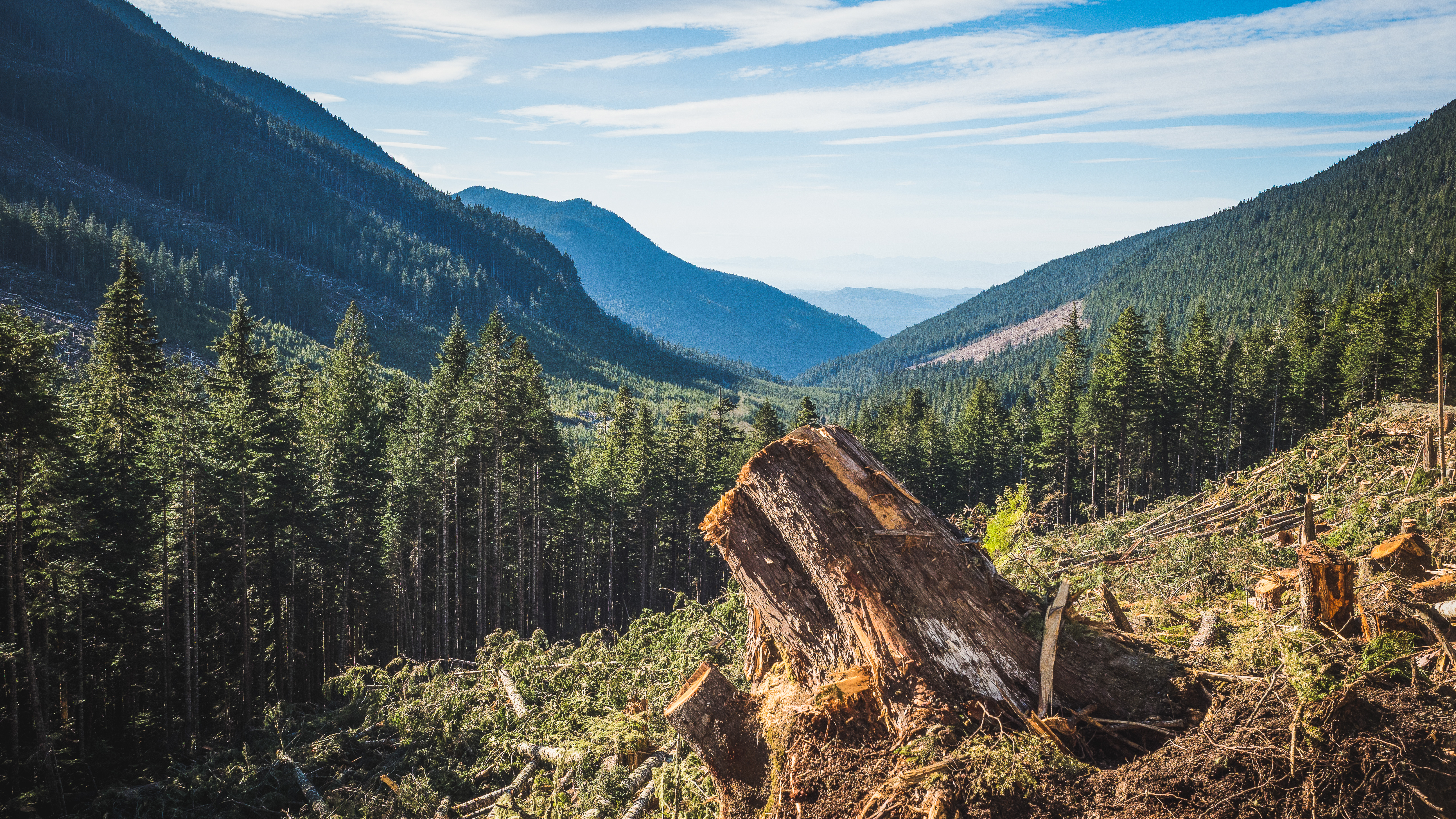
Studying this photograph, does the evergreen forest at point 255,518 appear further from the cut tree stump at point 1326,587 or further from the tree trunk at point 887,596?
the cut tree stump at point 1326,587

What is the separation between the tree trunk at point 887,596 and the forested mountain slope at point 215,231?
103 m

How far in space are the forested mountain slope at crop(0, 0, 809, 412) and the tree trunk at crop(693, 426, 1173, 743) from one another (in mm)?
103321

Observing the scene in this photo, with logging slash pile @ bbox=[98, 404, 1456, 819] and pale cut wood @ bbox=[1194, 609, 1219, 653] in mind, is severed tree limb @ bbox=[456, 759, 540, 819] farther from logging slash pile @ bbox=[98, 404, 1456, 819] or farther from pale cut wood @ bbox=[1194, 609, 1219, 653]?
pale cut wood @ bbox=[1194, 609, 1219, 653]

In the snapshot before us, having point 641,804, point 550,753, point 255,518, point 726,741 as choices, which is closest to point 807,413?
point 255,518

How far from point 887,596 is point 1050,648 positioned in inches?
49.9

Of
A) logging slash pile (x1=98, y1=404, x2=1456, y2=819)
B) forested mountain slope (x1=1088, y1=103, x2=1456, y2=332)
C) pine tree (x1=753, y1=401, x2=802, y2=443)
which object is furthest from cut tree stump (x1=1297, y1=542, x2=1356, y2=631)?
forested mountain slope (x1=1088, y1=103, x2=1456, y2=332)

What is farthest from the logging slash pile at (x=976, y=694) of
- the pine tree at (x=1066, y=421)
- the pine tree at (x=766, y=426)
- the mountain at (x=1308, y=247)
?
the mountain at (x=1308, y=247)

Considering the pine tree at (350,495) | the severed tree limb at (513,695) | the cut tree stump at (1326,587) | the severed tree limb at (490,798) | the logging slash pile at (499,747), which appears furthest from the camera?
the pine tree at (350,495)

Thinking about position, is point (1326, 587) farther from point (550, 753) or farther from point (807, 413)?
point (807, 413)

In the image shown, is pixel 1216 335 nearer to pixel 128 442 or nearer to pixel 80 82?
pixel 128 442

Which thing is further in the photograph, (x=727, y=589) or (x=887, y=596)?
(x=727, y=589)

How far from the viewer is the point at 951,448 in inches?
1860

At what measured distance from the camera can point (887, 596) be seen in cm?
570

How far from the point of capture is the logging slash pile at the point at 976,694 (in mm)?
4375
